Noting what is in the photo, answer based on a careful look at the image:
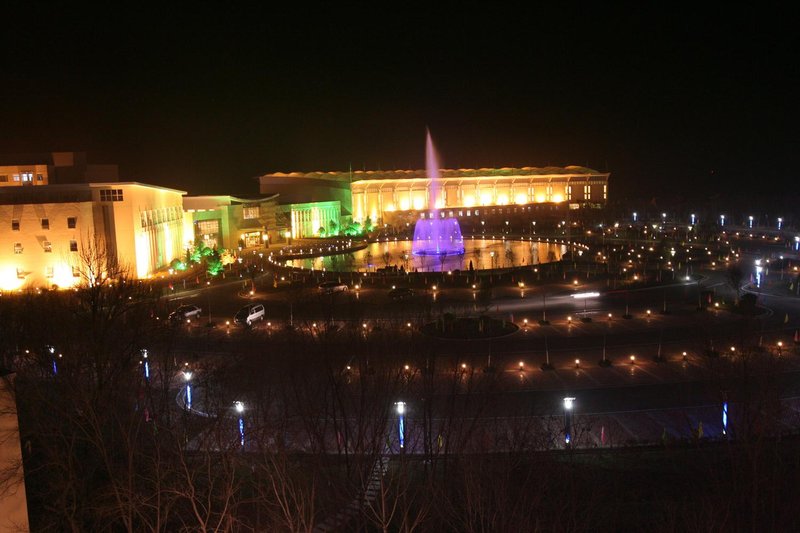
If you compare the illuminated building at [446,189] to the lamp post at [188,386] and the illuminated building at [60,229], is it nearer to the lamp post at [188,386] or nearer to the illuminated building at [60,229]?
the illuminated building at [60,229]

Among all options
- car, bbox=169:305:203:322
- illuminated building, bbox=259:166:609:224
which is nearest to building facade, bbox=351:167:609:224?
illuminated building, bbox=259:166:609:224

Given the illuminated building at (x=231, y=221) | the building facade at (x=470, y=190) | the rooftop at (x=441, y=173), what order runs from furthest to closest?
the building facade at (x=470, y=190) < the rooftop at (x=441, y=173) < the illuminated building at (x=231, y=221)

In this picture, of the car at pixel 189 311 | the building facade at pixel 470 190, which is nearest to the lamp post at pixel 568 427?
the car at pixel 189 311

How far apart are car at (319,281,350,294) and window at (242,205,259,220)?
15166mm

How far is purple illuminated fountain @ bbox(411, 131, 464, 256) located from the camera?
31336mm

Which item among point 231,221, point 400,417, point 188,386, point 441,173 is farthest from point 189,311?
point 441,173

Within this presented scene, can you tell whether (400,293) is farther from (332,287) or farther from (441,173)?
(441,173)

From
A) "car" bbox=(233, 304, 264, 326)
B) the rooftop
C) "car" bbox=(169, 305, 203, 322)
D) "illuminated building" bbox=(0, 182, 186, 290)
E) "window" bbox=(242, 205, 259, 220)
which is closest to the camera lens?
"car" bbox=(233, 304, 264, 326)

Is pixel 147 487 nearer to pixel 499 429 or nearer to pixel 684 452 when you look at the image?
pixel 499 429

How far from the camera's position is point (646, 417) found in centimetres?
941

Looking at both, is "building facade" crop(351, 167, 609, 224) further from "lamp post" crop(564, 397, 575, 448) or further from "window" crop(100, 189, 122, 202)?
"lamp post" crop(564, 397, 575, 448)

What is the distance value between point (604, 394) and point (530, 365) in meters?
1.85

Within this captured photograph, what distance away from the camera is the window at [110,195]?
71.8 feet

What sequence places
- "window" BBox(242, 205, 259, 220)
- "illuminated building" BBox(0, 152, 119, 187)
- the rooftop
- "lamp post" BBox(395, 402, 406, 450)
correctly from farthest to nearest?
the rooftop
"window" BBox(242, 205, 259, 220)
"illuminated building" BBox(0, 152, 119, 187)
"lamp post" BBox(395, 402, 406, 450)
